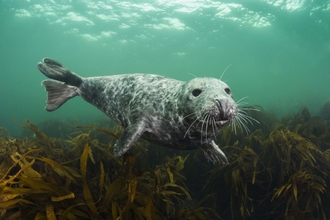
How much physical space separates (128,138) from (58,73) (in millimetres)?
2553

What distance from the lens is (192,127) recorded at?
2443 millimetres

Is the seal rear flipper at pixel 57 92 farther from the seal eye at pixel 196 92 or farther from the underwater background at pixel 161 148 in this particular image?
the seal eye at pixel 196 92

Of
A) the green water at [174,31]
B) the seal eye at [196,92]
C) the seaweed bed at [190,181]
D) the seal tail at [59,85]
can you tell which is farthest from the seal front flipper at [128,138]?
the green water at [174,31]

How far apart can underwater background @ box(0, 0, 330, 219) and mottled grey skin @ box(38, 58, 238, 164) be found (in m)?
0.37

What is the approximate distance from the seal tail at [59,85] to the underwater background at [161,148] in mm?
600

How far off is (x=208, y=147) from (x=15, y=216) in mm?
2459

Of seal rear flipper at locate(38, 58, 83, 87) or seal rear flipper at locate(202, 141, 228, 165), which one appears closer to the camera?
seal rear flipper at locate(202, 141, 228, 165)

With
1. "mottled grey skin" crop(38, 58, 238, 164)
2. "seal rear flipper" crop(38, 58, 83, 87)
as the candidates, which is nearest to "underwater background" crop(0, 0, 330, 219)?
"mottled grey skin" crop(38, 58, 238, 164)

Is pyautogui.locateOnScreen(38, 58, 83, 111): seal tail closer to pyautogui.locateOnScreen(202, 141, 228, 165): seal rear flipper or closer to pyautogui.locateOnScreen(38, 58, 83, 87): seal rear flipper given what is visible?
pyautogui.locateOnScreen(38, 58, 83, 87): seal rear flipper

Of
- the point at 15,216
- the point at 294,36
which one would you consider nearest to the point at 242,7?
the point at 294,36

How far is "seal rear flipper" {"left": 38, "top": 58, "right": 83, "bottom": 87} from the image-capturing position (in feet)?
13.0

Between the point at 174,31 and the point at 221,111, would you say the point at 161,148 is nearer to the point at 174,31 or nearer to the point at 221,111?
the point at 221,111

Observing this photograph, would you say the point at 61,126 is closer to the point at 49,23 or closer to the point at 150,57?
the point at 49,23

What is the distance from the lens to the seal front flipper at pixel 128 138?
234 centimetres
